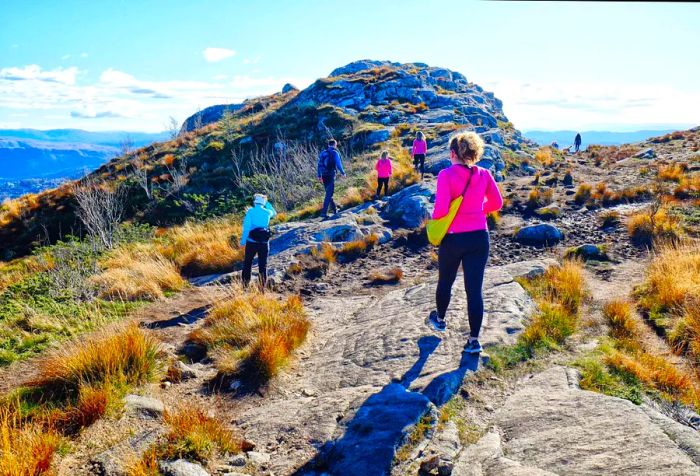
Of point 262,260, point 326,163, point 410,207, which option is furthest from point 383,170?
point 262,260

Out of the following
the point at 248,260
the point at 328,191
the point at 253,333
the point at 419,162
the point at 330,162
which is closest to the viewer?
the point at 253,333

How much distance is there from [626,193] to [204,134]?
1285 inches

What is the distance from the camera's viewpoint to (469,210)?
4.29m

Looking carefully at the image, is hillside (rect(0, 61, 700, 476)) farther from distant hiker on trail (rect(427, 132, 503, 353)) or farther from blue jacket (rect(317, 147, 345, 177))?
blue jacket (rect(317, 147, 345, 177))

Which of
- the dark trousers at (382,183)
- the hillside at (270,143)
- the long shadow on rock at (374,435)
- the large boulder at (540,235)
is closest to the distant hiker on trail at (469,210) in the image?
the long shadow on rock at (374,435)

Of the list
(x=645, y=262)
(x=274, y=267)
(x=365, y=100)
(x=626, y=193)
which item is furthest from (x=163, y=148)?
(x=645, y=262)

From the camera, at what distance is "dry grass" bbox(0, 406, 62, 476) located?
9.39 feet

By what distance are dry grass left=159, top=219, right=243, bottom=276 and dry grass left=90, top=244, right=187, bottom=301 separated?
68cm

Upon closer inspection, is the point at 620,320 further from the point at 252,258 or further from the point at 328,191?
the point at 328,191

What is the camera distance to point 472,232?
14.2 ft

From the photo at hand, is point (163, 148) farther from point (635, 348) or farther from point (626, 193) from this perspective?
point (635, 348)

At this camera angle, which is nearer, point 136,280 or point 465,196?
point 465,196

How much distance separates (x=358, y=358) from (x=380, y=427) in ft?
5.05

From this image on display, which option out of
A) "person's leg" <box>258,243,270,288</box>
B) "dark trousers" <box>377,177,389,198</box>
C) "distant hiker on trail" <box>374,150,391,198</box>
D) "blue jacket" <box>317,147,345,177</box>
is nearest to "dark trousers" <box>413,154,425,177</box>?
"dark trousers" <box>377,177,389,198</box>
